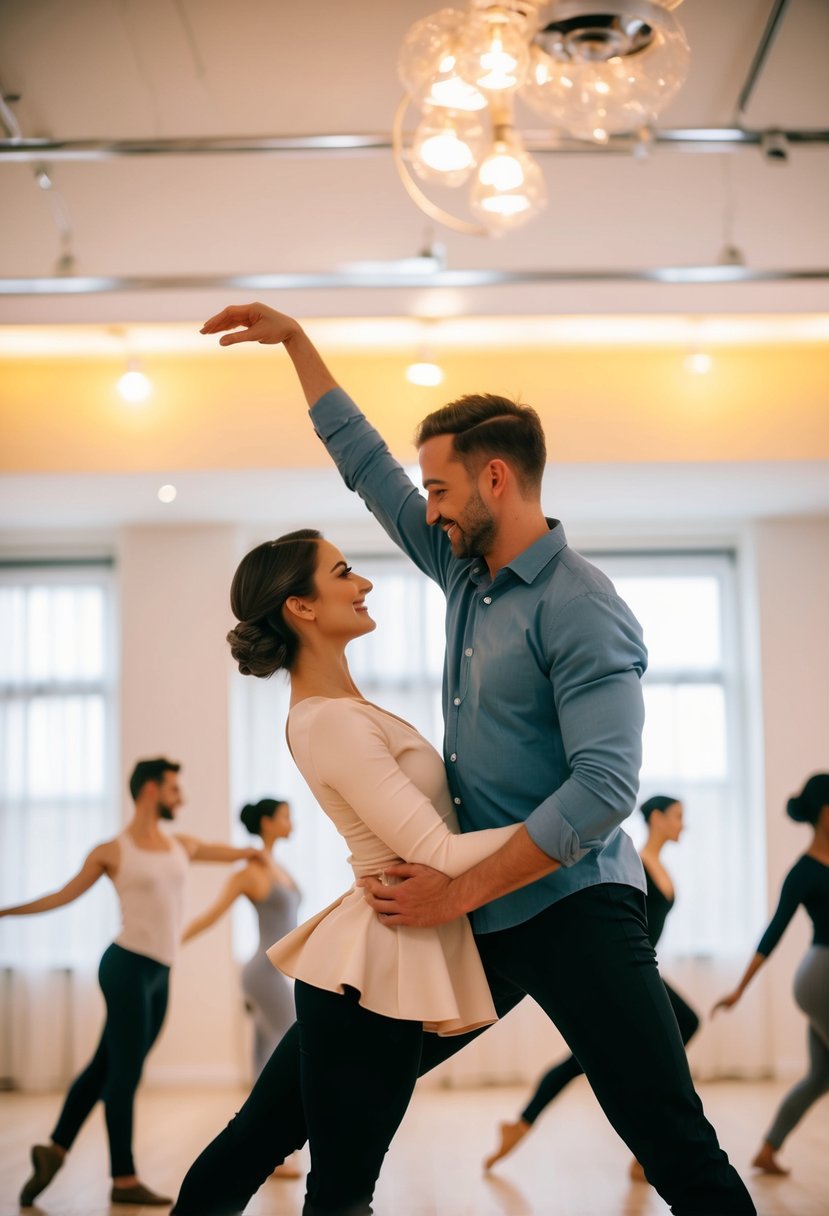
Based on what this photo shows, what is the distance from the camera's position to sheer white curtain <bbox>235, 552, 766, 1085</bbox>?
6797 millimetres

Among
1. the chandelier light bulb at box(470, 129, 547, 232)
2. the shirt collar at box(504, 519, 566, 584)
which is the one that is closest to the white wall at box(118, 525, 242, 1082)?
the chandelier light bulb at box(470, 129, 547, 232)

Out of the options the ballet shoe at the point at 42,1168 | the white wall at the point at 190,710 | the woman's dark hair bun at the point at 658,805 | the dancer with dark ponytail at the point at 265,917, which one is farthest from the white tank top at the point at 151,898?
the white wall at the point at 190,710

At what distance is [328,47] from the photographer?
3.19m

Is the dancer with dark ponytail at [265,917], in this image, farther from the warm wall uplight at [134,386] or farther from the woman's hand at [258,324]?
the woman's hand at [258,324]

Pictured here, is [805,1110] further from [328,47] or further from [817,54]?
[328,47]

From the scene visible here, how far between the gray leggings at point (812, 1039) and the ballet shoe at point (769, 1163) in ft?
0.13

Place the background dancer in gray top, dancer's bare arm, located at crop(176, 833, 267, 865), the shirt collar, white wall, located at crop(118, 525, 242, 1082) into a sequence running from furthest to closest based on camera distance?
white wall, located at crop(118, 525, 242, 1082), dancer's bare arm, located at crop(176, 833, 267, 865), the background dancer in gray top, the shirt collar

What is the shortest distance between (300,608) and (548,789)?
48 centimetres

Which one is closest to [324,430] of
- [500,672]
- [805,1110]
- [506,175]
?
[500,672]

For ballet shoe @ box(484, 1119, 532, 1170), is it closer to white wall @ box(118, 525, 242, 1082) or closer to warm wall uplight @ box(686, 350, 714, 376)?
white wall @ box(118, 525, 242, 1082)

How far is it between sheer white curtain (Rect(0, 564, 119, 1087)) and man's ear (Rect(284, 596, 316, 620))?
18.1 ft

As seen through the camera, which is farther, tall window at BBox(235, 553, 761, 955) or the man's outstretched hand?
tall window at BBox(235, 553, 761, 955)

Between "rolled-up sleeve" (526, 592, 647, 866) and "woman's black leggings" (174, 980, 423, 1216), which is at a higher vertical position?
"rolled-up sleeve" (526, 592, 647, 866)

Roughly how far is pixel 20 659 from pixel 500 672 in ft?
19.6
